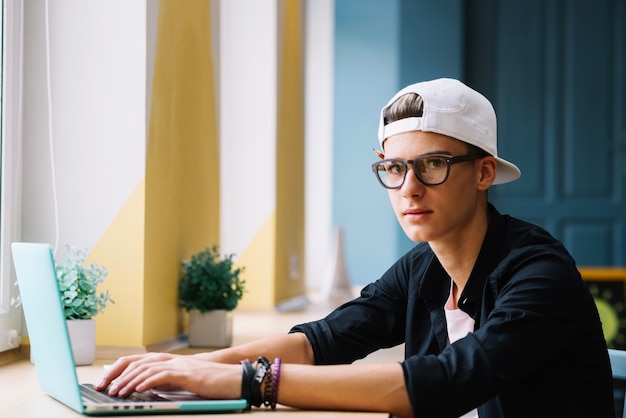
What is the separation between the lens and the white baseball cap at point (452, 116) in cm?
160

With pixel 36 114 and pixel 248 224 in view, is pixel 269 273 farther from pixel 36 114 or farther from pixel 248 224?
pixel 36 114

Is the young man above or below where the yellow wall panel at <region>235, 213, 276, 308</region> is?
above

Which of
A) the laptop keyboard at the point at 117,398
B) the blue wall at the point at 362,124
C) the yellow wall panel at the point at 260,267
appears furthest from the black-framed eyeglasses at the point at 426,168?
the blue wall at the point at 362,124

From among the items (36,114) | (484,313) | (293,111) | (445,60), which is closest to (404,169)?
(484,313)

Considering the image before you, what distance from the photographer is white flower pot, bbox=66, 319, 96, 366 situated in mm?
2080

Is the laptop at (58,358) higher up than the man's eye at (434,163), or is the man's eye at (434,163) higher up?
the man's eye at (434,163)

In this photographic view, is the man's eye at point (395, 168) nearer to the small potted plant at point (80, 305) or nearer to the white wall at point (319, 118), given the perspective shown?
the small potted plant at point (80, 305)

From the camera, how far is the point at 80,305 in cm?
209

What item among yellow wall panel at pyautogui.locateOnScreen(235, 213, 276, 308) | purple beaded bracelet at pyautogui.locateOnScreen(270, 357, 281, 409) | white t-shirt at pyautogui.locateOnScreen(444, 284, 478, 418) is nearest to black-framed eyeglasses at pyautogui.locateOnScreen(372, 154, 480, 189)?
white t-shirt at pyautogui.locateOnScreen(444, 284, 478, 418)

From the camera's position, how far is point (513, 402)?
60.7 inches

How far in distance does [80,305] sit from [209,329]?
60 centimetres

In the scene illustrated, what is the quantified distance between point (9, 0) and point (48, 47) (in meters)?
0.14

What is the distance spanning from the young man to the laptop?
35 mm

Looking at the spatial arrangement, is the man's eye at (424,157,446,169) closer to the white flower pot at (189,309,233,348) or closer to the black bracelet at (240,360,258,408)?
the black bracelet at (240,360,258,408)
